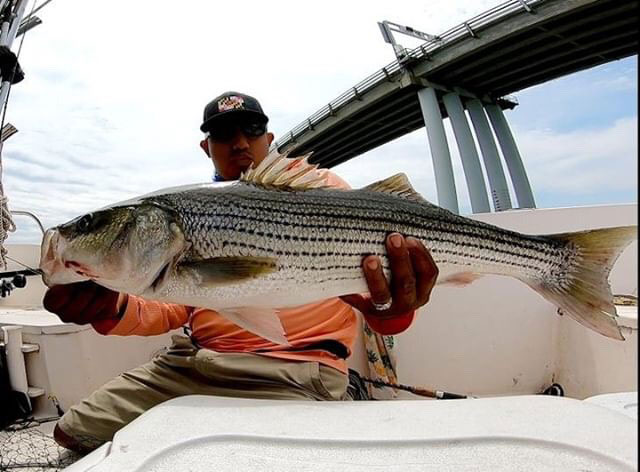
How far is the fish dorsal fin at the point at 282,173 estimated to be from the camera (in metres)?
1.85

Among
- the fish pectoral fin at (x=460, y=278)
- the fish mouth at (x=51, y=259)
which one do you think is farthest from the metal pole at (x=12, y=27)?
the fish pectoral fin at (x=460, y=278)

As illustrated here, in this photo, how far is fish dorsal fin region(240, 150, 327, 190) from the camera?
185cm

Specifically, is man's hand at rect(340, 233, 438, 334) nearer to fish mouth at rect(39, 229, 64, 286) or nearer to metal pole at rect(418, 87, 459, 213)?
fish mouth at rect(39, 229, 64, 286)

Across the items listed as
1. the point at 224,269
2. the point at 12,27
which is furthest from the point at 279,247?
the point at 12,27

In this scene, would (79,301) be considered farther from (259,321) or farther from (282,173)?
(282,173)

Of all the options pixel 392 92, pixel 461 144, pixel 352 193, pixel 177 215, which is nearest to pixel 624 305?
pixel 352 193

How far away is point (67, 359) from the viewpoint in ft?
10.1

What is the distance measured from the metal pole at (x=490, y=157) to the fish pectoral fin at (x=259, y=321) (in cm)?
1719

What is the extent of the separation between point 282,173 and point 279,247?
1.16 feet

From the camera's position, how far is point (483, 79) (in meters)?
19.4

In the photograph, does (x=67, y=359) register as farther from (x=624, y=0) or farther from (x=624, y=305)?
(x=624, y=0)

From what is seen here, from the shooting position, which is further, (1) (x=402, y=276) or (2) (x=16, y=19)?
(2) (x=16, y=19)

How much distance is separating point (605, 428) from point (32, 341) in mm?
3288

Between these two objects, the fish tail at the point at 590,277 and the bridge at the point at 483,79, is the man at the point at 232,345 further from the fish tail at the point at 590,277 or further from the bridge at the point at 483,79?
the bridge at the point at 483,79
